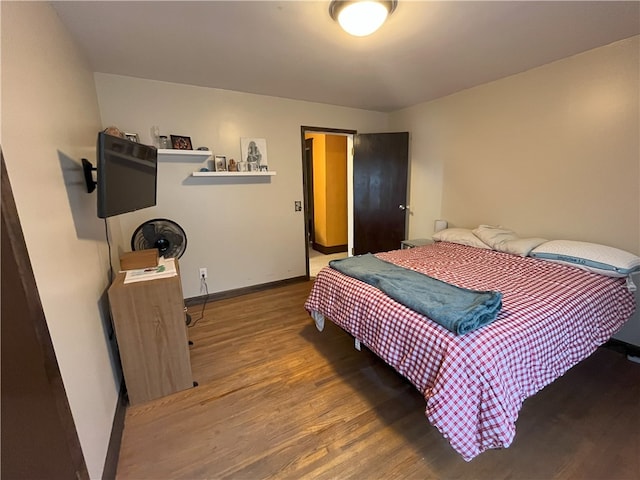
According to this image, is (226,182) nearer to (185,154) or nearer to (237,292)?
(185,154)

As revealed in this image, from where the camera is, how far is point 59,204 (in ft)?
4.02

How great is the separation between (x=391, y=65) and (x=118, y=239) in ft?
9.33

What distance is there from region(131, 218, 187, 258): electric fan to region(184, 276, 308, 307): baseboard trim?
0.95 m

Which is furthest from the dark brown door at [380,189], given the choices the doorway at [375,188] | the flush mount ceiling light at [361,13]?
the flush mount ceiling light at [361,13]

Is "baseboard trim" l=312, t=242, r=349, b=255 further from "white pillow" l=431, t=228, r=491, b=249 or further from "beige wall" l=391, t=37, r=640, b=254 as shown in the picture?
"white pillow" l=431, t=228, r=491, b=249

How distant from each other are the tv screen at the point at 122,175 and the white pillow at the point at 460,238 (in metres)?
2.83

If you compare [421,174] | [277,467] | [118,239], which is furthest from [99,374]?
[421,174]

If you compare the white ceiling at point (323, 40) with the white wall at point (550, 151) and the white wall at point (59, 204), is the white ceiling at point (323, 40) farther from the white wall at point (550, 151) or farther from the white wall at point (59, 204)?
the white wall at point (59, 204)

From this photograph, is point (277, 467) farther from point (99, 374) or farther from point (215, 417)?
point (99, 374)

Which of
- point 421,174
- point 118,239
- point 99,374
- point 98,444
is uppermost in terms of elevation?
point 421,174

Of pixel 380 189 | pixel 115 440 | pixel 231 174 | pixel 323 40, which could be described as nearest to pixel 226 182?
pixel 231 174

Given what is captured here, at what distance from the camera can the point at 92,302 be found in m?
1.51

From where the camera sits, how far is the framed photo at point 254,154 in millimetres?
3096

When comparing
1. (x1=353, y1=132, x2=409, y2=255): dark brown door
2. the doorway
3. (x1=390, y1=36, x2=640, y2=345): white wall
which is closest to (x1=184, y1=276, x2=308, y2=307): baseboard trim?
the doorway
